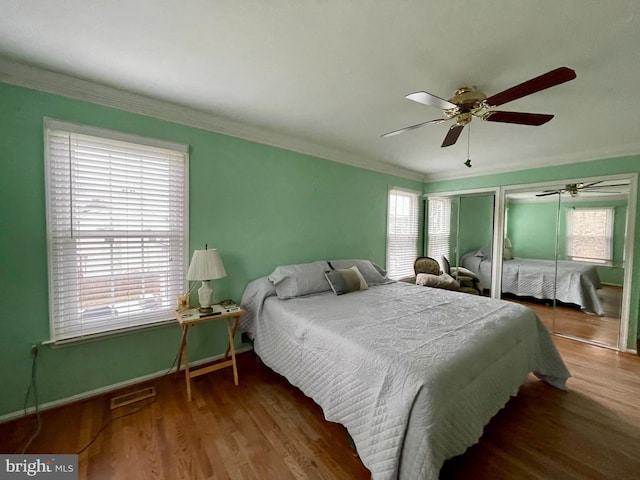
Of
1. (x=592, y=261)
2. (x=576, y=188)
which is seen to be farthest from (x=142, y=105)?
(x=592, y=261)

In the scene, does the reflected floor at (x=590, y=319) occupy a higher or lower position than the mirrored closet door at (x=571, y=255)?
lower

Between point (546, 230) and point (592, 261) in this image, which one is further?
point (546, 230)

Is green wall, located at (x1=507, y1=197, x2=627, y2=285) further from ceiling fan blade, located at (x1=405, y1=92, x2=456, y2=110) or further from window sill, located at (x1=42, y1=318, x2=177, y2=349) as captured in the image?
window sill, located at (x1=42, y1=318, x2=177, y2=349)

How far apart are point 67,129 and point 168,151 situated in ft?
2.08

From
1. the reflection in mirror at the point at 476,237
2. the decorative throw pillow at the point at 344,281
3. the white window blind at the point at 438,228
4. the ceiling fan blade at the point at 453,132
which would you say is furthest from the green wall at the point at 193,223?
the ceiling fan blade at the point at 453,132

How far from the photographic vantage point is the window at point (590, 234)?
3.06m

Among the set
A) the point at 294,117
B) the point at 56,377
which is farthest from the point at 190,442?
the point at 294,117

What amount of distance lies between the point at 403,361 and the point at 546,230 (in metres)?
3.53

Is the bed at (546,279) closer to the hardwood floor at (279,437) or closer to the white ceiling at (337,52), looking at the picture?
the hardwood floor at (279,437)

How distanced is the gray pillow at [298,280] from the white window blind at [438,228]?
2.63 m

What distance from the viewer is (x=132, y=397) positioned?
6.56 ft

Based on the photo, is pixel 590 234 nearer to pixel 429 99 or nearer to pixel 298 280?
pixel 429 99

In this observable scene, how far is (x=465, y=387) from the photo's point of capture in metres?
1.35

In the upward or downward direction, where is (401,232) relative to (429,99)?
downward
